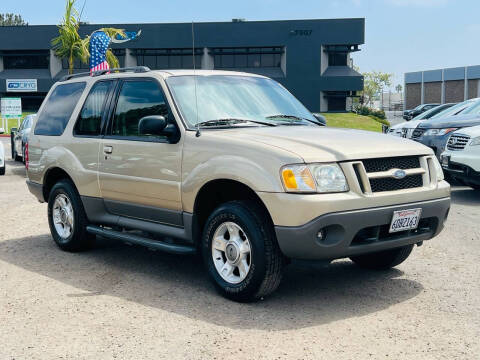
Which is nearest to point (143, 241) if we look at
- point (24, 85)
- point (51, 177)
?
point (51, 177)

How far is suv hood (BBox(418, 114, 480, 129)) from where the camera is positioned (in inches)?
520

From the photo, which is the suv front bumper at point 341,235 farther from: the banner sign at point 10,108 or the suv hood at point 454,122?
the banner sign at point 10,108

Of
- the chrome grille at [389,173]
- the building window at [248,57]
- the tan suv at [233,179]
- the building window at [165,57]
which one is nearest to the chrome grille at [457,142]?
the tan suv at [233,179]

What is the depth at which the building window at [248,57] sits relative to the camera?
62.8m

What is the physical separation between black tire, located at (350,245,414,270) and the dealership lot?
103 millimetres

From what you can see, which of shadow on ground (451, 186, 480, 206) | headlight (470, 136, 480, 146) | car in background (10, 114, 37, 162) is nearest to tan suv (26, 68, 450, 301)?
shadow on ground (451, 186, 480, 206)

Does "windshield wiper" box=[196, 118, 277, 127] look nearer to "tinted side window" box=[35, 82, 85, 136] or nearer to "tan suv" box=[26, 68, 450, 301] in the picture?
"tan suv" box=[26, 68, 450, 301]

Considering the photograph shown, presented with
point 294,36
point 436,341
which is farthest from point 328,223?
point 294,36

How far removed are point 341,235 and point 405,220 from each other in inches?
26.1

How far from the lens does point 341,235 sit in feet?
16.6

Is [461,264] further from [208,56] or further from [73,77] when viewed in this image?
[208,56]

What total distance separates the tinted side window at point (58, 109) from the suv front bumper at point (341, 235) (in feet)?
11.6

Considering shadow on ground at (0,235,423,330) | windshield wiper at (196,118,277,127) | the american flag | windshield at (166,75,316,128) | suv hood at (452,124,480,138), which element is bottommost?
shadow on ground at (0,235,423,330)

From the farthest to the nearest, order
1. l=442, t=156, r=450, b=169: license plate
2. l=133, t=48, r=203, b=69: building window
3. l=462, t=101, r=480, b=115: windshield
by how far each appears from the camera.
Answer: l=133, t=48, r=203, b=69: building window → l=462, t=101, r=480, b=115: windshield → l=442, t=156, r=450, b=169: license plate
